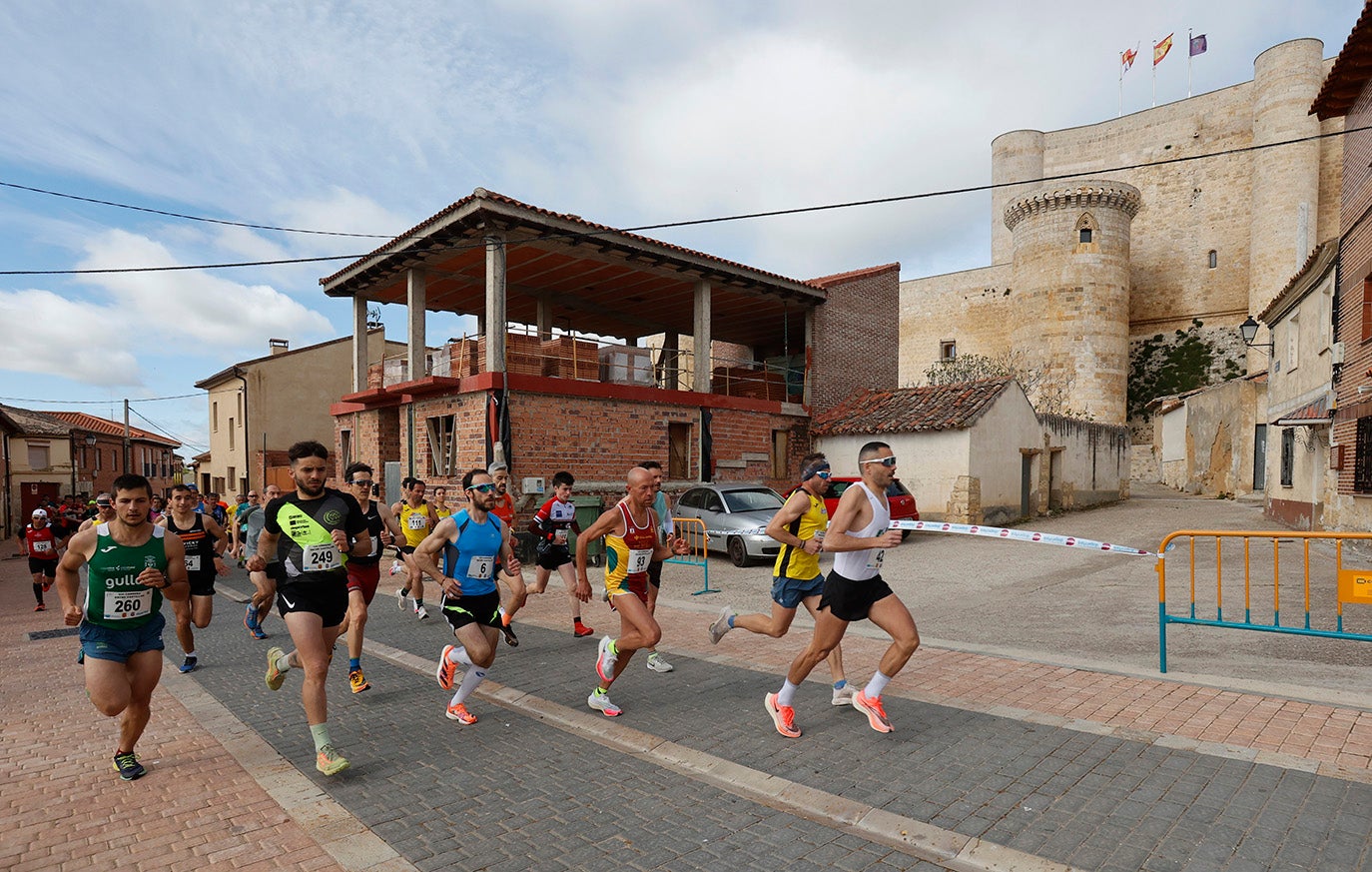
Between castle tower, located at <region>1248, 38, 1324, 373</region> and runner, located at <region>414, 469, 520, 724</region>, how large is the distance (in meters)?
44.2

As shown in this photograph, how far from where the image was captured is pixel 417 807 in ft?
12.5

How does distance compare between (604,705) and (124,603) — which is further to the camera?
(604,705)

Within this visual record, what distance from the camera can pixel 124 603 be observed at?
4.18 meters

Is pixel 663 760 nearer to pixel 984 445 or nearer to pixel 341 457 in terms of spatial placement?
pixel 984 445

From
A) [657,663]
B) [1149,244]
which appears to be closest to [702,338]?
[657,663]

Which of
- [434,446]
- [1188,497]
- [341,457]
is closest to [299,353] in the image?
[341,457]

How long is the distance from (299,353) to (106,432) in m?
26.2

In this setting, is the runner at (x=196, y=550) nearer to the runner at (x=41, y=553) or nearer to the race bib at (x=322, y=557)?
the race bib at (x=322, y=557)

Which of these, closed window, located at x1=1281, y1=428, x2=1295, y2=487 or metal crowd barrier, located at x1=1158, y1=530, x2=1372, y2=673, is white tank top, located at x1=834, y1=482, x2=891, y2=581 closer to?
metal crowd barrier, located at x1=1158, y1=530, x2=1372, y2=673

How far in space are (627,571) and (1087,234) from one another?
40.2 meters

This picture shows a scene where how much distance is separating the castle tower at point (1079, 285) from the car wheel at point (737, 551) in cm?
3202

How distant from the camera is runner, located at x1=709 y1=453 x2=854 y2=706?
5.24m

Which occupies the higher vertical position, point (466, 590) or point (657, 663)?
point (466, 590)

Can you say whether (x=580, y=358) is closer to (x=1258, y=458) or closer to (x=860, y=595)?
(x=860, y=595)
